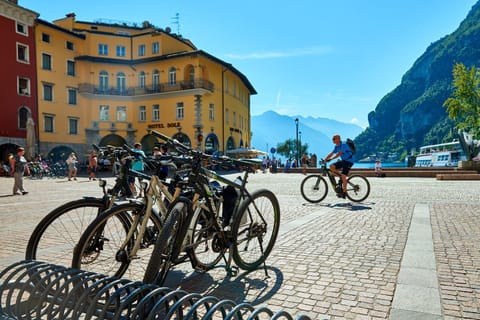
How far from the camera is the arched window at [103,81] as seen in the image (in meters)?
41.6

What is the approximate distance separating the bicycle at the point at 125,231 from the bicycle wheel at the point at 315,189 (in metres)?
7.37

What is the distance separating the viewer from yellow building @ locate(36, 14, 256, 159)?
37875 mm

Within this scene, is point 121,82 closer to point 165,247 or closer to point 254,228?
point 254,228

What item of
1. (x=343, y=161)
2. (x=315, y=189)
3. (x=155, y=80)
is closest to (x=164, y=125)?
(x=155, y=80)

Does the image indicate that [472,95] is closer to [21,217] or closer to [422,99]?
[21,217]

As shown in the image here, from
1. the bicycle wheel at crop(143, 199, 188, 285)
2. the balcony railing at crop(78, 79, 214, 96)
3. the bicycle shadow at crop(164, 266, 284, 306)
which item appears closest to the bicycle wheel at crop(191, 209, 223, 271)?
the bicycle shadow at crop(164, 266, 284, 306)

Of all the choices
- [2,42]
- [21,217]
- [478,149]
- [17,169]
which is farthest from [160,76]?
[21,217]

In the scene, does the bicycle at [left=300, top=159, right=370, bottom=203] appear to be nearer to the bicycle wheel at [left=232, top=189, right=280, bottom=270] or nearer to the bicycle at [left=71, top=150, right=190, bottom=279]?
the bicycle wheel at [left=232, top=189, right=280, bottom=270]

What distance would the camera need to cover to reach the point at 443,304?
10.1 feet

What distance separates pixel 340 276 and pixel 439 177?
18.7 metres

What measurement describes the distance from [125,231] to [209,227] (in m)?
0.81

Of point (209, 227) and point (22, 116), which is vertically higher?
point (22, 116)

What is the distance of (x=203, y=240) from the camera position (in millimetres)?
3559

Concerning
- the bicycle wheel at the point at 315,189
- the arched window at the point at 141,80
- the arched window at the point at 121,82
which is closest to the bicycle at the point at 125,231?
the bicycle wheel at the point at 315,189
